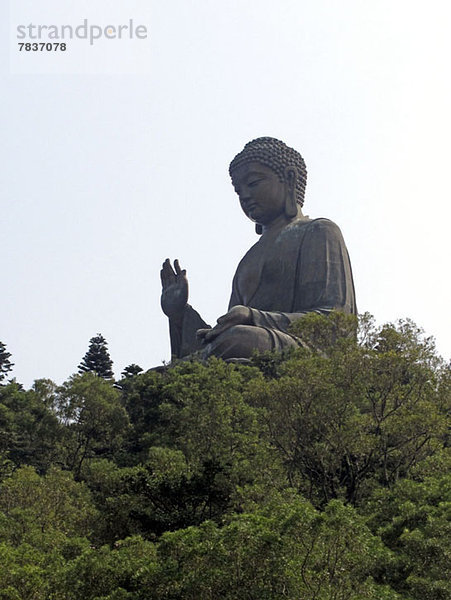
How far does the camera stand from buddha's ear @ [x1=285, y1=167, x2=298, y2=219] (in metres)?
21.0

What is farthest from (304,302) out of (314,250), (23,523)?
(23,523)

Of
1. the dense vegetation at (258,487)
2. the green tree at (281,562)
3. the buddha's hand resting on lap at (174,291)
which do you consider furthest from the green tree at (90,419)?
the green tree at (281,562)

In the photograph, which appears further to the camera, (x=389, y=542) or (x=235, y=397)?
(x=235, y=397)

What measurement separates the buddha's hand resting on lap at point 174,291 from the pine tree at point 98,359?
32.6 feet

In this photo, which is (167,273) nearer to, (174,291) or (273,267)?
(174,291)

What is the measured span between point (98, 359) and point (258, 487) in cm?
2094

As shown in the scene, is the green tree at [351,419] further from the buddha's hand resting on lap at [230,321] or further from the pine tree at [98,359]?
the pine tree at [98,359]

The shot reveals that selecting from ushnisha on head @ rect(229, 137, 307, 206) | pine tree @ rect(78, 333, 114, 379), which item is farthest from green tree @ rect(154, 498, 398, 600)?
pine tree @ rect(78, 333, 114, 379)

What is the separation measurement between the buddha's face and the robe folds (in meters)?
0.58

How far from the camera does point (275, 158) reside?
21.1 m

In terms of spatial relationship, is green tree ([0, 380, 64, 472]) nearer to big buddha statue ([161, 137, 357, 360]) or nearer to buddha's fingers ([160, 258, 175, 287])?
big buddha statue ([161, 137, 357, 360])

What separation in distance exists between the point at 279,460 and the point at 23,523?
278 centimetres

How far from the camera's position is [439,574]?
761cm

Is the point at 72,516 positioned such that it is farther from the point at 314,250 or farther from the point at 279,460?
the point at 314,250
